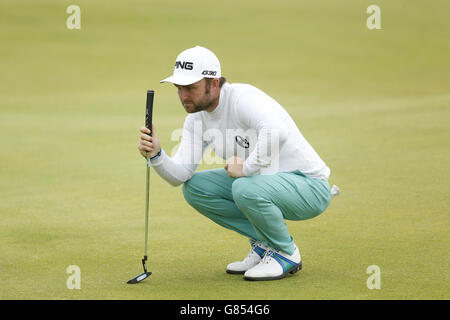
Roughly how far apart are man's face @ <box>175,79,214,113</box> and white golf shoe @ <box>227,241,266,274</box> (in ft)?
3.29

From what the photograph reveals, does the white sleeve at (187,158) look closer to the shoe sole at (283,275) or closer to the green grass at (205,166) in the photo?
the green grass at (205,166)

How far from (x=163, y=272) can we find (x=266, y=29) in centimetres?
1941

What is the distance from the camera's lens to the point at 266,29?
78.4ft

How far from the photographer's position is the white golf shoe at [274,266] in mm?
4824

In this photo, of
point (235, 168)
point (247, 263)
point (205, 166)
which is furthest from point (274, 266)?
point (205, 166)

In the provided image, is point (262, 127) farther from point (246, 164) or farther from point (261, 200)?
point (261, 200)

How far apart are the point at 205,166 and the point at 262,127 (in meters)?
5.19

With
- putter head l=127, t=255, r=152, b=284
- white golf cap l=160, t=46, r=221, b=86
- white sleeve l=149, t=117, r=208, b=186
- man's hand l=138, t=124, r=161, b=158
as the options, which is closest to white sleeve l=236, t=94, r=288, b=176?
white golf cap l=160, t=46, r=221, b=86

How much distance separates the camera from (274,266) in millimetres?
4852

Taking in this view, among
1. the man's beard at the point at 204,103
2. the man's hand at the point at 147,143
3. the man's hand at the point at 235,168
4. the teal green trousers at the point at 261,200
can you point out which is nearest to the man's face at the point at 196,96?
the man's beard at the point at 204,103

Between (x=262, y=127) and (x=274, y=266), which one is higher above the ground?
(x=262, y=127)

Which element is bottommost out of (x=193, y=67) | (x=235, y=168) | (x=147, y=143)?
(x=235, y=168)

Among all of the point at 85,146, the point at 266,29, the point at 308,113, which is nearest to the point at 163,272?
the point at 85,146

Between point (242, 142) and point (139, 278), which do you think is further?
point (242, 142)
